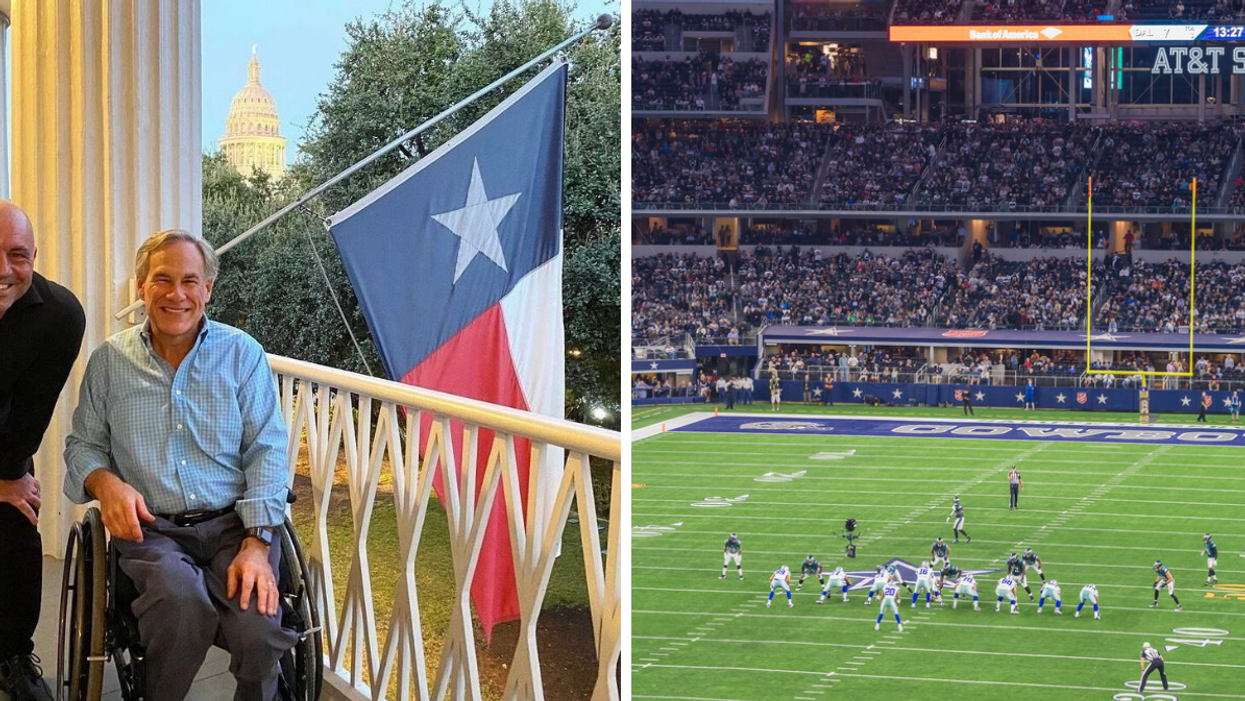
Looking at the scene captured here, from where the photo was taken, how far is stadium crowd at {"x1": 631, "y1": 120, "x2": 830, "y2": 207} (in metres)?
26.5

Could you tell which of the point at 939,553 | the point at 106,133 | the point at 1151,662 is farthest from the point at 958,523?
the point at 106,133

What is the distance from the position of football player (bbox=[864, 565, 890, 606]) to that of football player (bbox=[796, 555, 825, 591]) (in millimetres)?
518

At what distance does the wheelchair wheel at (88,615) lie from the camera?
1.41 metres

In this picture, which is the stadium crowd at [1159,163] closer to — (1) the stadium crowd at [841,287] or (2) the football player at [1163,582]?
(1) the stadium crowd at [841,287]

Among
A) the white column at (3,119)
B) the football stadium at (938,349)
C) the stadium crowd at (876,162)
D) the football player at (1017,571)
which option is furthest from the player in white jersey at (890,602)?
the stadium crowd at (876,162)

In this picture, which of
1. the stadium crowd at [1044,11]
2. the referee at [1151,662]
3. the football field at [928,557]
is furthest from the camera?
the stadium crowd at [1044,11]

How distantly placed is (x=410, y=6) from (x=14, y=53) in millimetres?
10928

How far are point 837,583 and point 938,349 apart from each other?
8760 millimetres

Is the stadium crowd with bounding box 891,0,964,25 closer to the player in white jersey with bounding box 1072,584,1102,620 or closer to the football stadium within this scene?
the football stadium

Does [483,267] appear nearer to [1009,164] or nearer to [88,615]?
[88,615]

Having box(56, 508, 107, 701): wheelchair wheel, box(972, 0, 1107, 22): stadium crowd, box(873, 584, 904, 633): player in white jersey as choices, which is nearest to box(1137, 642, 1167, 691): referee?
box(873, 584, 904, 633): player in white jersey

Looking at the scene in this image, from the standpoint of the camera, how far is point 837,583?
15406 mm

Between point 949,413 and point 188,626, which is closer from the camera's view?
point 188,626

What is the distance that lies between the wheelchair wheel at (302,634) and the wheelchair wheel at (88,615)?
18 centimetres
